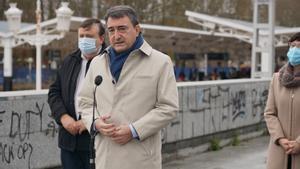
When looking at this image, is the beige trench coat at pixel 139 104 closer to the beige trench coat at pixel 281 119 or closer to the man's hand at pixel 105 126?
the man's hand at pixel 105 126

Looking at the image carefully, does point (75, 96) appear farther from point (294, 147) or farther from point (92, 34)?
point (294, 147)

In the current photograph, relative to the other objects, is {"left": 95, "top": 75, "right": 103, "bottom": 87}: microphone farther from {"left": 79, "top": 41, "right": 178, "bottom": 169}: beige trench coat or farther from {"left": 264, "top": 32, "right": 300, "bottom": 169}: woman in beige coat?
{"left": 264, "top": 32, "right": 300, "bottom": 169}: woman in beige coat

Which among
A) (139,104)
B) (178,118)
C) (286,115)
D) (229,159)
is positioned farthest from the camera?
(229,159)

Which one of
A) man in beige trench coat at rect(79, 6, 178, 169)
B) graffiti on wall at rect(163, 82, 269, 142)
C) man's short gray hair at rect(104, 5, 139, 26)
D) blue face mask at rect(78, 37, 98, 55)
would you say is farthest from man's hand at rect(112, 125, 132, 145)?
graffiti on wall at rect(163, 82, 269, 142)

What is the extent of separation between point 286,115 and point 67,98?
1699 millimetres

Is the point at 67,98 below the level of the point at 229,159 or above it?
above

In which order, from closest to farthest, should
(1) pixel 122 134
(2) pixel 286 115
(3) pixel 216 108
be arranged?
(1) pixel 122 134, (2) pixel 286 115, (3) pixel 216 108

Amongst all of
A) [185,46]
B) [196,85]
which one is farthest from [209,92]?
[185,46]

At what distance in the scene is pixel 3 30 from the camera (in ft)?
96.1

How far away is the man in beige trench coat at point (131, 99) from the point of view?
349 cm

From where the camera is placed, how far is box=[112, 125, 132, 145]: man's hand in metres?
3.44

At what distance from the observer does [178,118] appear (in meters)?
9.62

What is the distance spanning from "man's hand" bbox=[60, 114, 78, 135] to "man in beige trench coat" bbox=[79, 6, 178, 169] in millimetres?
1124

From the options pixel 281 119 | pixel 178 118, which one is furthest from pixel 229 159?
pixel 281 119
